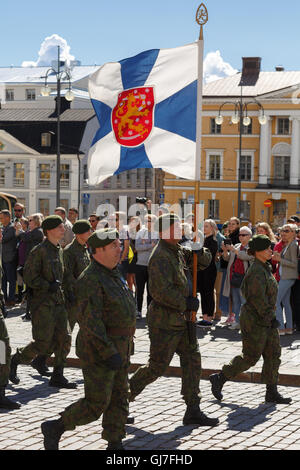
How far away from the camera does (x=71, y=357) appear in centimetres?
1030

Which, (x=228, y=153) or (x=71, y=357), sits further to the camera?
(x=228, y=153)

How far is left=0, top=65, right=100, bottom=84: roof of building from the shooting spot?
9825 centimetres

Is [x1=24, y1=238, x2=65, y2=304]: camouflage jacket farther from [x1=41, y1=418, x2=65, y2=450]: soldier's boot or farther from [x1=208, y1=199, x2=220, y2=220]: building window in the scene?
[x1=208, y1=199, x2=220, y2=220]: building window

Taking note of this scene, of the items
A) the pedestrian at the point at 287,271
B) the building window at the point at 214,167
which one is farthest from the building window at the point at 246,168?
the pedestrian at the point at 287,271

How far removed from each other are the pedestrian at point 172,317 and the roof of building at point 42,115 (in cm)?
7018

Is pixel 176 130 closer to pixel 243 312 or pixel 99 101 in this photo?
pixel 99 101

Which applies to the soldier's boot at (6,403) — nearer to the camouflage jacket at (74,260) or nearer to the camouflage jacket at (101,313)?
the camouflage jacket at (101,313)

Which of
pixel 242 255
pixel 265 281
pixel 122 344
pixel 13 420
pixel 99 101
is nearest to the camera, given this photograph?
pixel 122 344

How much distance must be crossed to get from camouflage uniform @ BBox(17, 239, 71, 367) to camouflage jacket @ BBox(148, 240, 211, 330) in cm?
181

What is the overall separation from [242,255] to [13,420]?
6315 millimetres

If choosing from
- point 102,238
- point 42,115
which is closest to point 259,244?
point 102,238

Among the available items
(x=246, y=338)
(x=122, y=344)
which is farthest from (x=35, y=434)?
(x=246, y=338)

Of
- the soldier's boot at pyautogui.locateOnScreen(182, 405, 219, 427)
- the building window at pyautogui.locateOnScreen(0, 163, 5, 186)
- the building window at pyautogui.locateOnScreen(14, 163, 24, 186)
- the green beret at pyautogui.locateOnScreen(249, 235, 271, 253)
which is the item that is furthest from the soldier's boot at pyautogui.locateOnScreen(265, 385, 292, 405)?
the building window at pyautogui.locateOnScreen(0, 163, 5, 186)

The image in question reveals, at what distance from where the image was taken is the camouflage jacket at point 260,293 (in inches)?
321
